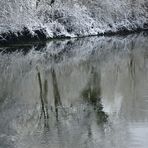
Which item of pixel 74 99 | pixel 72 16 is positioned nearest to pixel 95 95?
pixel 74 99

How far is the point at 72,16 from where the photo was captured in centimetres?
3753

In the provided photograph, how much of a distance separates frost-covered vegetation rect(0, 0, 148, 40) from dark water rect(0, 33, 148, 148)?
549 centimetres

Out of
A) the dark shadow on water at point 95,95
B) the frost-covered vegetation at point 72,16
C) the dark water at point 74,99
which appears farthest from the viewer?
the frost-covered vegetation at point 72,16

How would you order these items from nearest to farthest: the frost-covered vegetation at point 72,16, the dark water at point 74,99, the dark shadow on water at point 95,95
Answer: the dark water at point 74,99 < the dark shadow on water at point 95,95 < the frost-covered vegetation at point 72,16

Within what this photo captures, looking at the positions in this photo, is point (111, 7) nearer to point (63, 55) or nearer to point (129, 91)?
point (63, 55)

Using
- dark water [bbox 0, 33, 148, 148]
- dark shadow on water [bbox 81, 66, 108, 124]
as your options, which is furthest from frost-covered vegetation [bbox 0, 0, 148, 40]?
dark shadow on water [bbox 81, 66, 108, 124]

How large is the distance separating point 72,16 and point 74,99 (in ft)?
74.1

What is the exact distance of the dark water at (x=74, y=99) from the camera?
11.1m

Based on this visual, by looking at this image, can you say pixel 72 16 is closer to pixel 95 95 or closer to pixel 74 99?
pixel 95 95

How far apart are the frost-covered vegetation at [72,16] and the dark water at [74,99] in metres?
5.49

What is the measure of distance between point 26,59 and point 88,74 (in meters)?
6.06

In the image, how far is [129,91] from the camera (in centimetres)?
1641

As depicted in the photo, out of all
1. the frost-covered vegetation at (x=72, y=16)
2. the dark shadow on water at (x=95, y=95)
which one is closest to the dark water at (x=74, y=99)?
the dark shadow on water at (x=95, y=95)

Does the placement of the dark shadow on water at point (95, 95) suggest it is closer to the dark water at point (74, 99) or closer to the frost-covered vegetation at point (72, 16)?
the dark water at point (74, 99)
